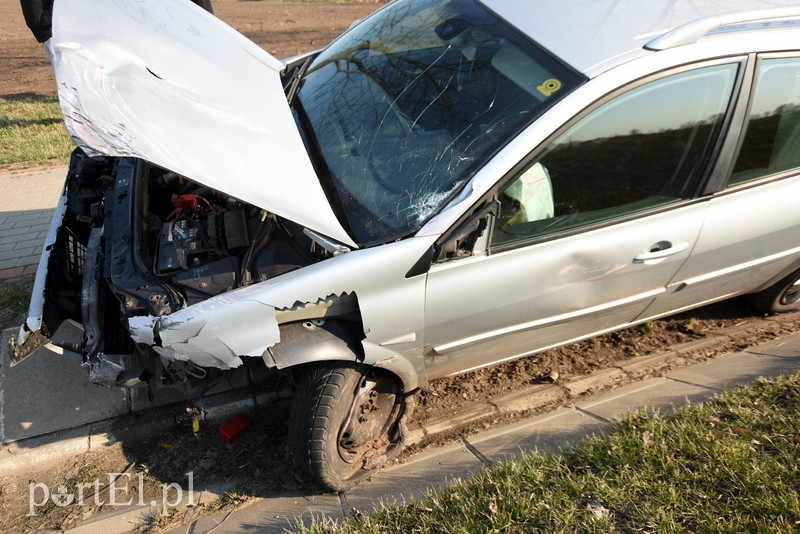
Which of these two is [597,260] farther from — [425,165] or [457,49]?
[457,49]

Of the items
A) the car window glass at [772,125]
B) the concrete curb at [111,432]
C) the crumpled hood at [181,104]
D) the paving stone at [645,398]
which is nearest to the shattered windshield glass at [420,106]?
the crumpled hood at [181,104]

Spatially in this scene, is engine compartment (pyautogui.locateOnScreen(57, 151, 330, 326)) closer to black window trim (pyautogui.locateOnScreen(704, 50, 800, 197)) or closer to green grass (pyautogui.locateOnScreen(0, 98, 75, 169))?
black window trim (pyautogui.locateOnScreen(704, 50, 800, 197))

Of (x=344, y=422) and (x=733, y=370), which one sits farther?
(x=733, y=370)

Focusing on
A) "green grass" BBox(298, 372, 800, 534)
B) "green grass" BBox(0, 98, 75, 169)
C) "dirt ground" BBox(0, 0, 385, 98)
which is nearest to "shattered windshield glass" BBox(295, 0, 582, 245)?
"green grass" BBox(298, 372, 800, 534)

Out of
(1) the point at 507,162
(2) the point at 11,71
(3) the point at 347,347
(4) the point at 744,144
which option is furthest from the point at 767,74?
(2) the point at 11,71

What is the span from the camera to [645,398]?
3.00m

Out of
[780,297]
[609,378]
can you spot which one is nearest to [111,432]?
[609,378]

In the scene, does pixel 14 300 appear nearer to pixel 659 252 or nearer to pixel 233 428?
pixel 233 428

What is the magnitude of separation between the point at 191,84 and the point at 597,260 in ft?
6.61

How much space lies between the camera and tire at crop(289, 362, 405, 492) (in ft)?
8.04

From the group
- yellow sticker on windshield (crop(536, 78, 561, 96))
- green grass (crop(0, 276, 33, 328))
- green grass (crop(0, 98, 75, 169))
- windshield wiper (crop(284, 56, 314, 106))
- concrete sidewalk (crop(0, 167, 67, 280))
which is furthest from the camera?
green grass (crop(0, 98, 75, 169))

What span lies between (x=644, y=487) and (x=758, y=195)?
5.02ft

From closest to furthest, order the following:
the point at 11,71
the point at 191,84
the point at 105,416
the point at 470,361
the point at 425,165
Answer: the point at 425,165 → the point at 191,84 → the point at 470,361 → the point at 105,416 → the point at 11,71

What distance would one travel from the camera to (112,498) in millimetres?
2707
